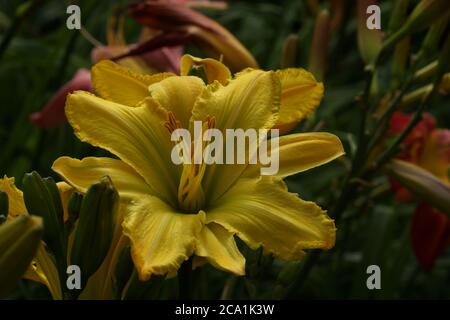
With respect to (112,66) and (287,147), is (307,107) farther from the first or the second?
(112,66)

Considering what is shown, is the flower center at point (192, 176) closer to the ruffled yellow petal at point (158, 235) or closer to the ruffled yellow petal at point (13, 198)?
the ruffled yellow petal at point (158, 235)

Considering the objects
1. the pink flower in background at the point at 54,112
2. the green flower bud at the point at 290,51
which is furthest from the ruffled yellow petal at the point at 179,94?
the pink flower in background at the point at 54,112

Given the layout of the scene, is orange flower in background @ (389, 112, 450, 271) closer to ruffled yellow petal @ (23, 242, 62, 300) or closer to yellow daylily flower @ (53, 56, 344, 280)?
yellow daylily flower @ (53, 56, 344, 280)

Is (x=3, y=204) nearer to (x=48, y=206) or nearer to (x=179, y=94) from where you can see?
(x=48, y=206)

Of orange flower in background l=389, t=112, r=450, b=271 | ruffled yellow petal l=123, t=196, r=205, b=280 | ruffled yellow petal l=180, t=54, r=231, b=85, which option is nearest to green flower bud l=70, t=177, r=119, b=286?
ruffled yellow petal l=123, t=196, r=205, b=280

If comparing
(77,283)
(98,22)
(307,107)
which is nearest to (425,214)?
(307,107)

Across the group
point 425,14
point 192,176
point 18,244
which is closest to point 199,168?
point 192,176
